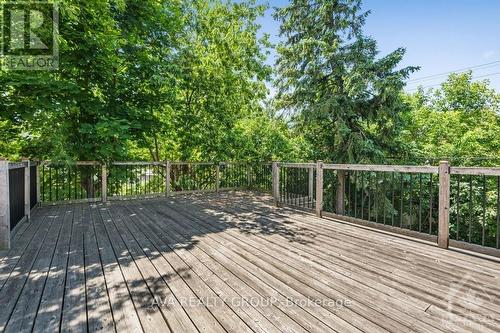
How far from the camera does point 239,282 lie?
2.30 meters

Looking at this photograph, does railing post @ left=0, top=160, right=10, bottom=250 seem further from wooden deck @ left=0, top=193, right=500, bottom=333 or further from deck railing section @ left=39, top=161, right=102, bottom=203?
deck railing section @ left=39, top=161, right=102, bottom=203

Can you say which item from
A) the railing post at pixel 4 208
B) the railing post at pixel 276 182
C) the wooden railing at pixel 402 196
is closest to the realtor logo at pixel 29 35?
the railing post at pixel 4 208

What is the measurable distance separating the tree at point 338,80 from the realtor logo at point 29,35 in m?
6.94

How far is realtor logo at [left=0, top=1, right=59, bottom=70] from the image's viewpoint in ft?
17.2

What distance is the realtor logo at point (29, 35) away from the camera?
206 inches

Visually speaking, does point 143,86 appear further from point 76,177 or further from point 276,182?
point 276,182

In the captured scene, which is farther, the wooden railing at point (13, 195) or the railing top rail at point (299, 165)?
the railing top rail at point (299, 165)

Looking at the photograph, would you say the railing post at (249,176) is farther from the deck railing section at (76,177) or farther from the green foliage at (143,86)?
the deck railing section at (76,177)

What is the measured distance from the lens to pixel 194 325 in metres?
1.69

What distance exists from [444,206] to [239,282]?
2.87m

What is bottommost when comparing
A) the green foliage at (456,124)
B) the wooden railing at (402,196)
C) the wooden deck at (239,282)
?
the wooden deck at (239,282)

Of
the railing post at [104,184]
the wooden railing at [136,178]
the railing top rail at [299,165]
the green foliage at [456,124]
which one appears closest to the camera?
the railing top rail at [299,165]

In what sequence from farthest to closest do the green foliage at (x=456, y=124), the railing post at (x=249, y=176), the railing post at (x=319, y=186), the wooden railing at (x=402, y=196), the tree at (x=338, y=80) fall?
the green foliage at (x=456, y=124) < the railing post at (x=249, y=176) < the tree at (x=338, y=80) < the railing post at (x=319, y=186) < the wooden railing at (x=402, y=196)

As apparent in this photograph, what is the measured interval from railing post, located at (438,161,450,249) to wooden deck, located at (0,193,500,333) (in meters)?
0.23
